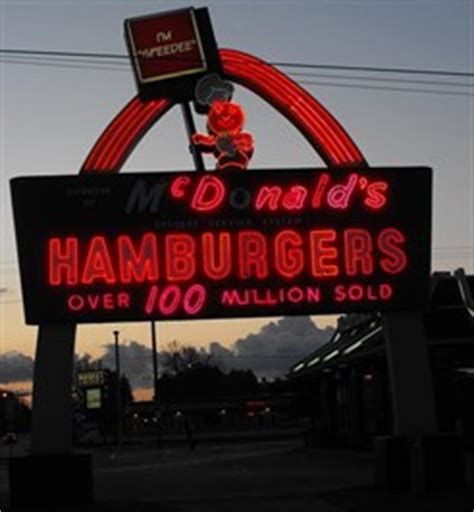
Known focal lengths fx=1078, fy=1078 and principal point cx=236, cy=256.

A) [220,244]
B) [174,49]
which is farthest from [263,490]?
[174,49]

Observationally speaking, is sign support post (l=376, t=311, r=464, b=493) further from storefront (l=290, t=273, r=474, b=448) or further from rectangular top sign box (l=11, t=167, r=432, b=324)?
storefront (l=290, t=273, r=474, b=448)

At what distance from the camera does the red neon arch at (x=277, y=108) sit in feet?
65.5

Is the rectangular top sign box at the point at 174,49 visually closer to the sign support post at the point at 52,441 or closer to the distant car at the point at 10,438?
the sign support post at the point at 52,441

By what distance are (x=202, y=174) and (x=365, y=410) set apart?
2255cm

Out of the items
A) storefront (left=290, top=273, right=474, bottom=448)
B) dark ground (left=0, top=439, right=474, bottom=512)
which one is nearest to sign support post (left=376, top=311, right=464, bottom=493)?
dark ground (left=0, top=439, right=474, bottom=512)

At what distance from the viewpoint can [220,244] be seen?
19734 millimetres

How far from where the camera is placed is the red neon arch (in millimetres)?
19953

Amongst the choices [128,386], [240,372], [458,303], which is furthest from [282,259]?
[128,386]

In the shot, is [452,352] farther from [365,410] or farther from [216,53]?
[216,53]

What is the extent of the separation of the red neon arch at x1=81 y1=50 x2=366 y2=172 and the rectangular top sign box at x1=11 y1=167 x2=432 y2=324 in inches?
16.0

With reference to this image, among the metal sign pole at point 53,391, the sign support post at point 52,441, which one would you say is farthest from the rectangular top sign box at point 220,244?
the sign support post at point 52,441

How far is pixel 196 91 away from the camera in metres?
20.6

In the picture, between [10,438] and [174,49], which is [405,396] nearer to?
[174,49]

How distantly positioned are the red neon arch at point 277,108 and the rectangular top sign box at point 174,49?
1.23 ft
